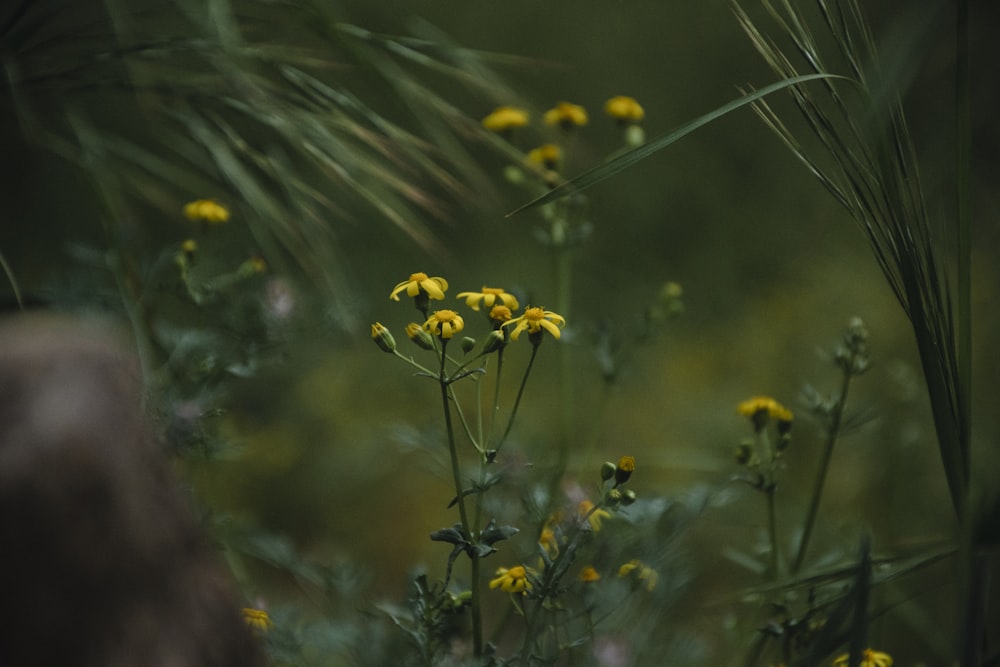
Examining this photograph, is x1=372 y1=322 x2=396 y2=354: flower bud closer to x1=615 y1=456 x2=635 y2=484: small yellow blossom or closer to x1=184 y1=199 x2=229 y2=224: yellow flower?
x1=615 y1=456 x2=635 y2=484: small yellow blossom

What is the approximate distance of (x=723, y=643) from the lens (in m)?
1.85

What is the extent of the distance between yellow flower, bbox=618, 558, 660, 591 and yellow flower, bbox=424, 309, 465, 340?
33cm

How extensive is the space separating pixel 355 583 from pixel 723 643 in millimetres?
921

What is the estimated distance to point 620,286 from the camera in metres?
2.64

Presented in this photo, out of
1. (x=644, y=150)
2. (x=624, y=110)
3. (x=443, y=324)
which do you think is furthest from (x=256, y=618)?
(x=624, y=110)

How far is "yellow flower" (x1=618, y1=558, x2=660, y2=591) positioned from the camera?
102cm

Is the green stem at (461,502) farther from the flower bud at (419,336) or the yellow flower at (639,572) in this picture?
the yellow flower at (639,572)

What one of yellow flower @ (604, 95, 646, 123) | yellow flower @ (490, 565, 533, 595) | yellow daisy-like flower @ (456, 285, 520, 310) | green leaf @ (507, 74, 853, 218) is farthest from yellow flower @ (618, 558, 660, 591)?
yellow flower @ (604, 95, 646, 123)

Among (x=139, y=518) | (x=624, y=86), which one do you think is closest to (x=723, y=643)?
(x=139, y=518)

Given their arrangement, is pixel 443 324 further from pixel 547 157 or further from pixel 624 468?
pixel 547 157

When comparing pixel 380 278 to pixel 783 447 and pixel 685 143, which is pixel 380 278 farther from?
pixel 783 447

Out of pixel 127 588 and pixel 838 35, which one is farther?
Answer: pixel 838 35

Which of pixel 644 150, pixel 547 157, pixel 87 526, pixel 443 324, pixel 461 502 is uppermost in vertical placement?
pixel 547 157

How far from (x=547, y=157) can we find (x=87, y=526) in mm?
736
